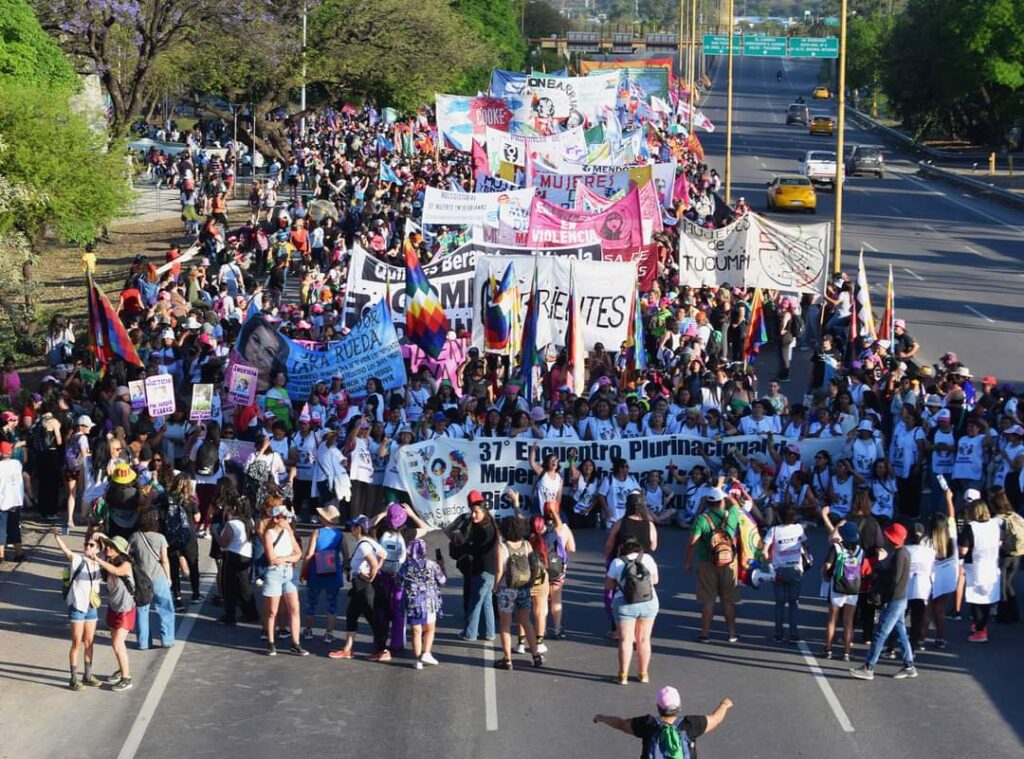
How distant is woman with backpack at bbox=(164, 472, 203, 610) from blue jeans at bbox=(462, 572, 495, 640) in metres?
2.85

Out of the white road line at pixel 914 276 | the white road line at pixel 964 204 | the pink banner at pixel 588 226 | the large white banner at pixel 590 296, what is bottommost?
the white road line at pixel 964 204

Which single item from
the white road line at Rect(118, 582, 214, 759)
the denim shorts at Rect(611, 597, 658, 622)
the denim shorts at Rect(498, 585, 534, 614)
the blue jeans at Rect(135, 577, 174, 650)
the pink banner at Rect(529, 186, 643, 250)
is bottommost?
the white road line at Rect(118, 582, 214, 759)

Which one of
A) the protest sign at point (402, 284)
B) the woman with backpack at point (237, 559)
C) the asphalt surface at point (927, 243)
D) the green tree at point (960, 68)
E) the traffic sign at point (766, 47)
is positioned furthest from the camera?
the traffic sign at point (766, 47)

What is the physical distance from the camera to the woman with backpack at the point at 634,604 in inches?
486

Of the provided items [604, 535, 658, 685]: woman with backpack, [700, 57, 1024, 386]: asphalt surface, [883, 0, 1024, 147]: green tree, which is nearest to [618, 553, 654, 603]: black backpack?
[604, 535, 658, 685]: woman with backpack

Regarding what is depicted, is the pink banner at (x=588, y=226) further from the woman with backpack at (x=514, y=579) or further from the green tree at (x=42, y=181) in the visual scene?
the woman with backpack at (x=514, y=579)

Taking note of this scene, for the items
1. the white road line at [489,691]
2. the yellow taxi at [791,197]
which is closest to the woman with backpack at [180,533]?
the white road line at [489,691]

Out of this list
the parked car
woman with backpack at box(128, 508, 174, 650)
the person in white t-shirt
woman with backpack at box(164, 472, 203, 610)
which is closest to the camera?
woman with backpack at box(128, 508, 174, 650)

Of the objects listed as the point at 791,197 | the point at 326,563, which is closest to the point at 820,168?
the point at 791,197

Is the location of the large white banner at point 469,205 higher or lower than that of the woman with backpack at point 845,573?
higher

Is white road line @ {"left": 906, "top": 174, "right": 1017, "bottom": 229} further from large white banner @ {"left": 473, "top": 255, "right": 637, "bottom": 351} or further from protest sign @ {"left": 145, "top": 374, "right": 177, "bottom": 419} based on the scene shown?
protest sign @ {"left": 145, "top": 374, "right": 177, "bottom": 419}

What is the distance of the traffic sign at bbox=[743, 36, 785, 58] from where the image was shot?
99812mm

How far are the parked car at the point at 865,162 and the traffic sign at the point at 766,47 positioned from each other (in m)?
36.9

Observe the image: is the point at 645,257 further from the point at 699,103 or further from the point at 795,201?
the point at 699,103
